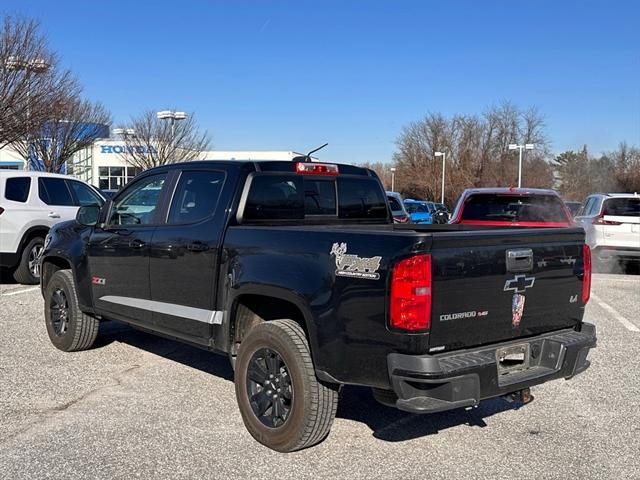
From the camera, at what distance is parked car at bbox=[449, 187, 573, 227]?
32.4ft

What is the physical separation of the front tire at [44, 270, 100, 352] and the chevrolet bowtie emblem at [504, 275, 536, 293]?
4.22 meters

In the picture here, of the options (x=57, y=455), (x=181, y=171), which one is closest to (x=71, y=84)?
(x=181, y=171)

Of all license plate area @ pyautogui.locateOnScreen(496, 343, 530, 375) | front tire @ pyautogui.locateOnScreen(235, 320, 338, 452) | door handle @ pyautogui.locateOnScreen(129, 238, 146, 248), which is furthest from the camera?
door handle @ pyautogui.locateOnScreen(129, 238, 146, 248)

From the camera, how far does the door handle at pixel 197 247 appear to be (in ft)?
15.6

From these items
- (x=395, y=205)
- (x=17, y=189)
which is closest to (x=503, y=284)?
(x=17, y=189)

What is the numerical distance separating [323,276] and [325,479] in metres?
1.17

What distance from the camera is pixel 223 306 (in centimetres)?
461

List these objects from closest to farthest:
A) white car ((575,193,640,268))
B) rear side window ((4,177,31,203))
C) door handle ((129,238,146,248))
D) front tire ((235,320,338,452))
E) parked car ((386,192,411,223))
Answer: front tire ((235,320,338,452))
door handle ((129,238,146,248))
rear side window ((4,177,31,203))
white car ((575,193,640,268))
parked car ((386,192,411,223))

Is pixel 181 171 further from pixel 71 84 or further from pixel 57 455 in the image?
pixel 71 84

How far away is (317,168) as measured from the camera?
5316 millimetres

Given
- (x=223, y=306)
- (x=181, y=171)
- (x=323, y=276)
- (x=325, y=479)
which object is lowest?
(x=325, y=479)

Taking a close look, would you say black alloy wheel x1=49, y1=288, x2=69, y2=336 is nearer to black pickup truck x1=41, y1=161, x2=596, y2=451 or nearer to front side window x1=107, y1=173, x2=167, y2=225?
black pickup truck x1=41, y1=161, x2=596, y2=451

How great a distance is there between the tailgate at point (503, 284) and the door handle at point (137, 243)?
2734mm

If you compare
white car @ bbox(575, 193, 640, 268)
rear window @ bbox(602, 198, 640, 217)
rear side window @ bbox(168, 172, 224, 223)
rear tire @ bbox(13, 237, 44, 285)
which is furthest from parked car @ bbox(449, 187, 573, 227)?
rear tire @ bbox(13, 237, 44, 285)
